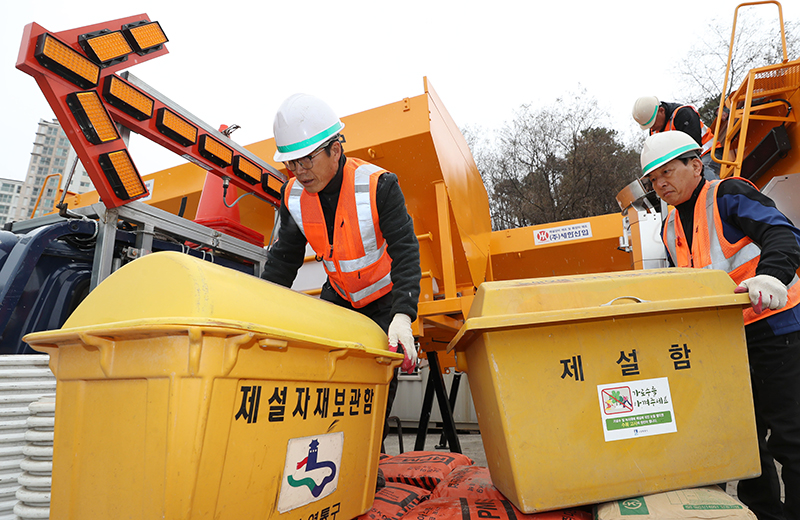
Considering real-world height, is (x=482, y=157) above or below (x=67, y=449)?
above

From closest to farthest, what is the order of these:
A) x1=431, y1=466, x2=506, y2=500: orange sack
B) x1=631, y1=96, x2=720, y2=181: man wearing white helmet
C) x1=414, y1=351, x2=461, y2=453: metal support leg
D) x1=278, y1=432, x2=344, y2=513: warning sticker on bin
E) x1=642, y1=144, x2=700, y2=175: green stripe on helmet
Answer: x1=278, y1=432, x2=344, y2=513: warning sticker on bin, x1=431, y1=466, x2=506, y2=500: orange sack, x1=642, y1=144, x2=700, y2=175: green stripe on helmet, x1=414, y1=351, x2=461, y2=453: metal support leg, x1=631, y1=96, x2=720, y2=181: man wearing white helmet

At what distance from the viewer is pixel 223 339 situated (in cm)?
118

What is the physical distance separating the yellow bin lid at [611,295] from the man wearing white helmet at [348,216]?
48cm

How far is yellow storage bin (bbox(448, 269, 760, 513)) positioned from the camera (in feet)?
5.24

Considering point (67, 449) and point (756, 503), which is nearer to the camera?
point (67, 449)

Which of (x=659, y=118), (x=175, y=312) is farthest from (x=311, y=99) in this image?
(x=659, y=118)

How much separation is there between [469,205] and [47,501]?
3.86 metres

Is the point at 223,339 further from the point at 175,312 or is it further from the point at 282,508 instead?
the point at 282,508

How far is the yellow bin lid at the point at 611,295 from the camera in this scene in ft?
5.26

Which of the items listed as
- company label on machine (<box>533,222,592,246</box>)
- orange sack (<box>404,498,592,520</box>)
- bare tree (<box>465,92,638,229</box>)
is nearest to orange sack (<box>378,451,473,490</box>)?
orange sack (<box>404,498,592,520</box>)

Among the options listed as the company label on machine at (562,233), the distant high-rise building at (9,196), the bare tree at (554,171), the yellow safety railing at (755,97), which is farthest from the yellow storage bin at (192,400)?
the distant high-rise building at (9,196)

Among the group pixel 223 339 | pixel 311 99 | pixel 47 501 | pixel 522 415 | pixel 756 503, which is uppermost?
pixel 311 99

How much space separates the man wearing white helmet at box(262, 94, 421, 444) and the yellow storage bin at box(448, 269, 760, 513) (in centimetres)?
55

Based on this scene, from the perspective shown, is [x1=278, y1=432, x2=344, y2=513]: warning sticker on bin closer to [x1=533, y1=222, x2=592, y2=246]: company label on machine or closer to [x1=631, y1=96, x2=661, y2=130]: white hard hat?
[x1=631, y1=96, x2=661, y2=130]: white hard hat
